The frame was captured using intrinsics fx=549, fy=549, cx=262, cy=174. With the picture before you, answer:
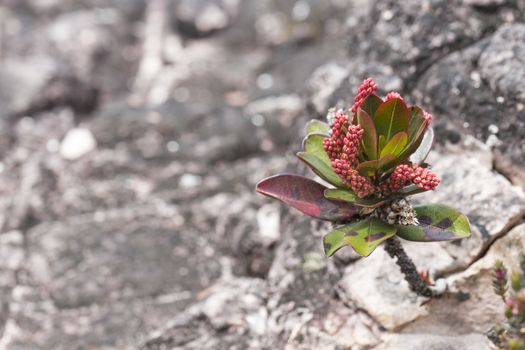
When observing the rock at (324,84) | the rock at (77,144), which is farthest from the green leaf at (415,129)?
the rock at (77,144)

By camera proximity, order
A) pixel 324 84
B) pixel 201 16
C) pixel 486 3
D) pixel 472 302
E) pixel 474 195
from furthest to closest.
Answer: pixel 201 16 → pixel 324 84 → pixel 486 3 → pixel 474 195 → pixel 472 302

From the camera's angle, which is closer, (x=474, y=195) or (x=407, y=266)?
(x=407, y=266)

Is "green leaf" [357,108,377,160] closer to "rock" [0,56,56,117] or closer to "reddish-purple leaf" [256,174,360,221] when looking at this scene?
"reddish-purple leaf" [256,174,360,221]

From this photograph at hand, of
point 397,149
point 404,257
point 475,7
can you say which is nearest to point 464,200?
point 404,257

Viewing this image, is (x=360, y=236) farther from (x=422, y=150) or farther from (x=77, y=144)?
(x=77, y=144)

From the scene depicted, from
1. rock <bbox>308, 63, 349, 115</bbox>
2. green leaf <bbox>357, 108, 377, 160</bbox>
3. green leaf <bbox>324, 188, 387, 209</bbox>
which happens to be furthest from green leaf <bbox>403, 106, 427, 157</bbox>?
rock <bbox>308, 63, 349, 115</bbox>

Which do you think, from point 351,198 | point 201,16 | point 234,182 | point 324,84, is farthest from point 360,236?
point 201,16

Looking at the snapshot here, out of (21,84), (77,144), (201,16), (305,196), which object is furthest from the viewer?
(201,16)

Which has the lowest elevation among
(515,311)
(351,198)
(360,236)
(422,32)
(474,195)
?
(515,311)
